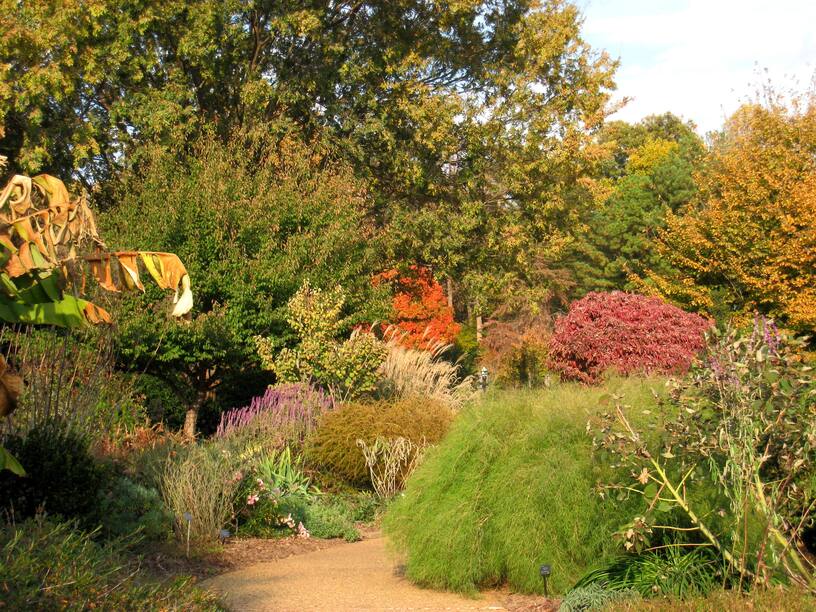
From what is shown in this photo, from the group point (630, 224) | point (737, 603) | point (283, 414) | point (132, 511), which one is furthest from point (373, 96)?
point (630, 224)

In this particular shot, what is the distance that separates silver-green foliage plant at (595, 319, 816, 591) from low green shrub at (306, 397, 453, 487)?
5529 millimetres

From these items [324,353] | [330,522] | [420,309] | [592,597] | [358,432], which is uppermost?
[420,309]

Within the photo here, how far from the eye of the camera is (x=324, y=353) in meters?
13.8

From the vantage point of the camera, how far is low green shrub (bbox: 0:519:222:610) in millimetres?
4543

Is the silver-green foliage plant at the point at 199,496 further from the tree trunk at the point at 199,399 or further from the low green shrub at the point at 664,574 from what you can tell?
the tree trunk at the point at 199,399

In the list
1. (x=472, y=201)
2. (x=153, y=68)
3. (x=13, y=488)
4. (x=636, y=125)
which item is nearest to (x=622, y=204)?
(x=636, y=125)

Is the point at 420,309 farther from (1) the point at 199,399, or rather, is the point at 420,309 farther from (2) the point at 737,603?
(2) the point at 737,603

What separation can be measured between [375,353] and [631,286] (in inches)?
1050

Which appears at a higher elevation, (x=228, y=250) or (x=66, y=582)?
(x=228, y=250)

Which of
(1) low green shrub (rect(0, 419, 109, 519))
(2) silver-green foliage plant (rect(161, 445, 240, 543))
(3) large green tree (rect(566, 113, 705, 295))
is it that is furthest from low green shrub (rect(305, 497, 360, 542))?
(3) large green tree (rect(566, 113, 705, 295))

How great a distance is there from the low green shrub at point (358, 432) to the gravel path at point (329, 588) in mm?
2586

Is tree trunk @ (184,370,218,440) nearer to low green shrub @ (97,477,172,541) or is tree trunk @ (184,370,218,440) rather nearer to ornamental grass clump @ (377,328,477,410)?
ornamental grass clump @ (377,328,477,410)

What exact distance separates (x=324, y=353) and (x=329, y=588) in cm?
642

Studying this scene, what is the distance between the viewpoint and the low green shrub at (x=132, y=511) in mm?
8344
